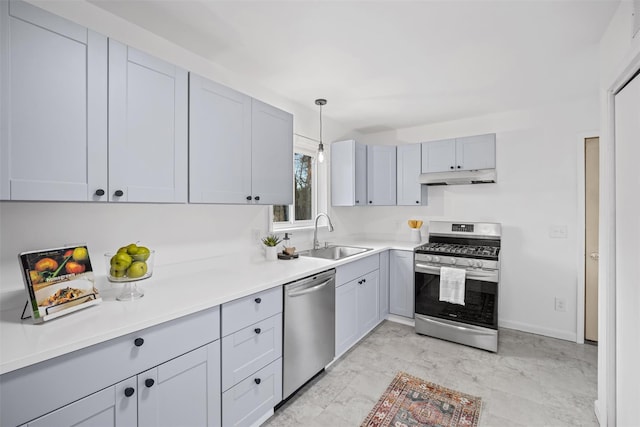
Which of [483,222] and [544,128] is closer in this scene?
[544,128]

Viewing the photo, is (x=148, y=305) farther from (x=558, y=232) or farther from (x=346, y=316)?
(x=558, y=232)

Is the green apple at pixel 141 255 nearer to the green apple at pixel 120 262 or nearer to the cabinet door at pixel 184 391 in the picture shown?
the green apple at pixel 120 262

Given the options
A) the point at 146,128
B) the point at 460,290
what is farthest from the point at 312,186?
the point at 146,128

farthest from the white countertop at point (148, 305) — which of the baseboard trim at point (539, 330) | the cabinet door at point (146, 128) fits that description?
the baseboard trim at point (539, 330)

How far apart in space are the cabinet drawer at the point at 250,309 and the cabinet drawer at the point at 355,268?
0.80 meters

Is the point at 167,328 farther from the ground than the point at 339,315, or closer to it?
farther from the ground

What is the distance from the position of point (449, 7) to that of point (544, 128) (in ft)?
7.64

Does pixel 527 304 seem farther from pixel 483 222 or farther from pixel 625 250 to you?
pixel 625 250

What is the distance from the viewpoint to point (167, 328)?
4.40 ft

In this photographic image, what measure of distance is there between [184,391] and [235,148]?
1.47m

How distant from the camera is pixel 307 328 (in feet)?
7.22

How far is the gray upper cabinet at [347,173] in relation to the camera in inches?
143

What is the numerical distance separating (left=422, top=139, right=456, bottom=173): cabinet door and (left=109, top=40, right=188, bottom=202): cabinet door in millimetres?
2845

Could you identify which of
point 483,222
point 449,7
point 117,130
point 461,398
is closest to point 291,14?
point 449,7
